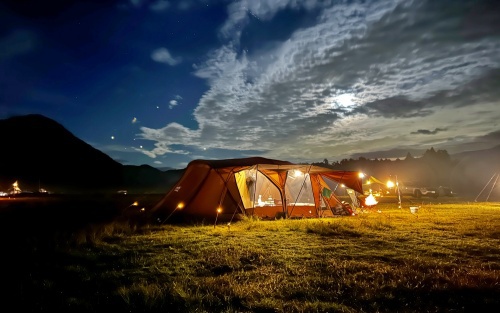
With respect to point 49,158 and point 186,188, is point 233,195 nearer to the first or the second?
point 186,188

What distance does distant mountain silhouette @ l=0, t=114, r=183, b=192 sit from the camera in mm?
99250

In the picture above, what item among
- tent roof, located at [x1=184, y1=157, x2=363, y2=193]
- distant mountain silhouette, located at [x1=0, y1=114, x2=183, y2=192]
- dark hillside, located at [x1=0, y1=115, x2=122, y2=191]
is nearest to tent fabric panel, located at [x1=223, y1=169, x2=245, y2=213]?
tent roof, located at [x1=184, y1=157, x2=363, y2=193]

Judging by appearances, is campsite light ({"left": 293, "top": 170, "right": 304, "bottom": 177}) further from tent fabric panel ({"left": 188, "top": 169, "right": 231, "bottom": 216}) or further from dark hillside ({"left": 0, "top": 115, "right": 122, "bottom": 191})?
dark hillside ({"left": 0, "top": 115, "right": 122, "bottom": 191})

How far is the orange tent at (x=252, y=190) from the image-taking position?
15539 mm

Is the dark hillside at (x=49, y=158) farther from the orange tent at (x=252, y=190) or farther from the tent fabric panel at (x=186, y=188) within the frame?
the orange tent at (x=252, y=190)

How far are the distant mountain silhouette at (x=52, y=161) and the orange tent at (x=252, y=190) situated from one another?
73.5 m

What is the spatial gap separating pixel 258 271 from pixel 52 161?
131038 millimetres

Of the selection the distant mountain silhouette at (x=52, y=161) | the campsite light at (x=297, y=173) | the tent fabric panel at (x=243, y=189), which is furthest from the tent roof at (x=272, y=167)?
the distant mountain silhouette at (x=52, y=161)

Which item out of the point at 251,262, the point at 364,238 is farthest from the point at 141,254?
the point at 364,238

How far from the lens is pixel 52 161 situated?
376ft

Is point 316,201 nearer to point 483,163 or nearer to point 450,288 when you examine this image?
point 450,288

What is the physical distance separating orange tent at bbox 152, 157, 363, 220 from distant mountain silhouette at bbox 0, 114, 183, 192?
73482mm

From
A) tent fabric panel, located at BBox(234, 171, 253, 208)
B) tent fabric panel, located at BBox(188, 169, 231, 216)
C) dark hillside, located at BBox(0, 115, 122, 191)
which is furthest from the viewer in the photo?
dark hillside, located at BBox(0, 115, 122, 191)

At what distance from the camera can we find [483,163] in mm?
85500
